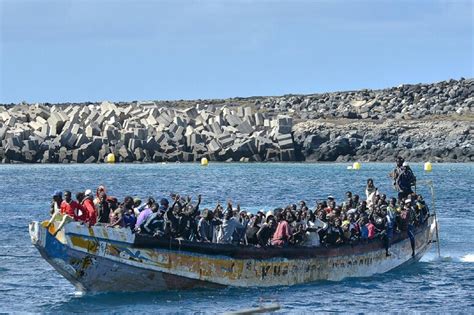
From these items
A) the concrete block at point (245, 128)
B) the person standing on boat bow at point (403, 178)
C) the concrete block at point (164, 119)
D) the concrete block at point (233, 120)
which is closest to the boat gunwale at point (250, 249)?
the person standing on boat bow at point (403, 178)

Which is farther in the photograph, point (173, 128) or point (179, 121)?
point (179, 121)

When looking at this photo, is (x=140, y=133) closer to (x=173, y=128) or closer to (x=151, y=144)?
(x=151, y=144)

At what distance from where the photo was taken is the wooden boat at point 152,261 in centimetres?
2473

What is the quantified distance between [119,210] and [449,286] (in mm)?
9068

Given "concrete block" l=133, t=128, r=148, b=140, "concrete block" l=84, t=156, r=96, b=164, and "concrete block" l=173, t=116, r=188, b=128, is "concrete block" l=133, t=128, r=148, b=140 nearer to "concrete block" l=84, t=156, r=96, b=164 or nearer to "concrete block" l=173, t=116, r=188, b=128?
"concrete block" l=173, t=116, r=188, b=128

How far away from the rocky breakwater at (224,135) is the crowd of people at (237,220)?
60848 mm

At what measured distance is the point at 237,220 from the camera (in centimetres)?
2716

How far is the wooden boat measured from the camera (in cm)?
2473

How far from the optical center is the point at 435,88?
127062mm

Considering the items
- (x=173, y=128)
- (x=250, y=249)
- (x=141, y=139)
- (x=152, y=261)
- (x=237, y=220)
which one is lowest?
(x=152, y=261)

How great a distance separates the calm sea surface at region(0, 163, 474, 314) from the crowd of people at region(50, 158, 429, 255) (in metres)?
1.15

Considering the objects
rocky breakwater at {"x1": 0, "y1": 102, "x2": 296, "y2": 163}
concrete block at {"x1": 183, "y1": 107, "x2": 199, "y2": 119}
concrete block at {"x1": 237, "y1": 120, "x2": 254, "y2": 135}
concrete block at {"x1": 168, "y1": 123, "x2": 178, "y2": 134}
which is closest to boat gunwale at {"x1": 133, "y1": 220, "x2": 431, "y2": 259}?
rocky breakwater at {"x1": 0, "y1": 102, "x2": 296, "y2": 163}

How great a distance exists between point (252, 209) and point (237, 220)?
2443cm

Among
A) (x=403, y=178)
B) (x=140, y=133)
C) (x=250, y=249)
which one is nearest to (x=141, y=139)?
(x=140, y=133)
